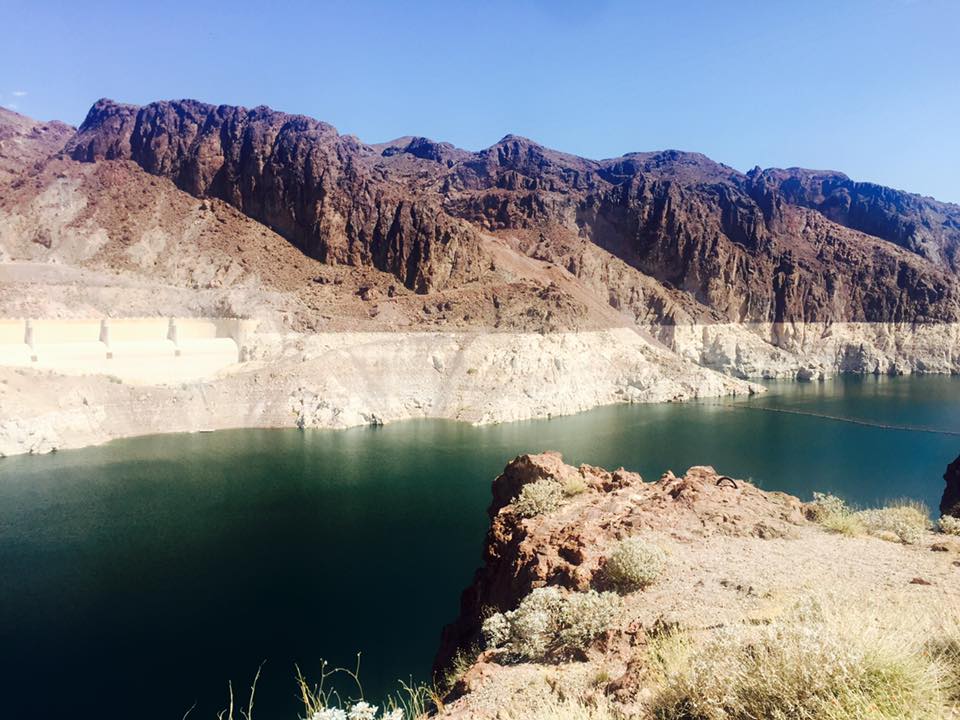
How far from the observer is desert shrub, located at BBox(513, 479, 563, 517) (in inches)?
488

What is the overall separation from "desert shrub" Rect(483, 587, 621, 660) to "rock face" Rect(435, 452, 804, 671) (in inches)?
33.0

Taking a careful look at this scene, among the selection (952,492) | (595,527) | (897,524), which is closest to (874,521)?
(897,524)

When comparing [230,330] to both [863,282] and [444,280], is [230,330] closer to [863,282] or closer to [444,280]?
[444,280]

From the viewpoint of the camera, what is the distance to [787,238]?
300 ft

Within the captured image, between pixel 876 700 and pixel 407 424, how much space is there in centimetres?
4000

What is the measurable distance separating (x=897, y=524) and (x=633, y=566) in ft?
18.5

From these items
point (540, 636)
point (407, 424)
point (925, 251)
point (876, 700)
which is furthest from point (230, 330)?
point (925, 251)

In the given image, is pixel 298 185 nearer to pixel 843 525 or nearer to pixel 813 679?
pixel 843 525

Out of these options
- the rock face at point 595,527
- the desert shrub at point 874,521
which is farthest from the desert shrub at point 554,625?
the desert shrub at point 874,521

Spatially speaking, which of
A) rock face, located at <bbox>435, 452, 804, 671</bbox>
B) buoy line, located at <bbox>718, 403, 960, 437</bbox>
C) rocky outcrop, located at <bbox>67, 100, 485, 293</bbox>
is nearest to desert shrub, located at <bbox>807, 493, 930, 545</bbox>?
rock face, located at <bbox>435, 452, 804, 671</bbox>

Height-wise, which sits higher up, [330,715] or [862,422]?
[330,715]

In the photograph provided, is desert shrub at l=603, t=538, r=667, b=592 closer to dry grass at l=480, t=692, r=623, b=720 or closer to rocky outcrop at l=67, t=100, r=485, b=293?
dry grass at l=480, t=692, r=623, b=720

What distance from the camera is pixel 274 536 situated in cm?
2120

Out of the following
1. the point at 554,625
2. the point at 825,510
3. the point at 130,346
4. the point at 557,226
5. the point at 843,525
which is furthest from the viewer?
the point at 557,226
